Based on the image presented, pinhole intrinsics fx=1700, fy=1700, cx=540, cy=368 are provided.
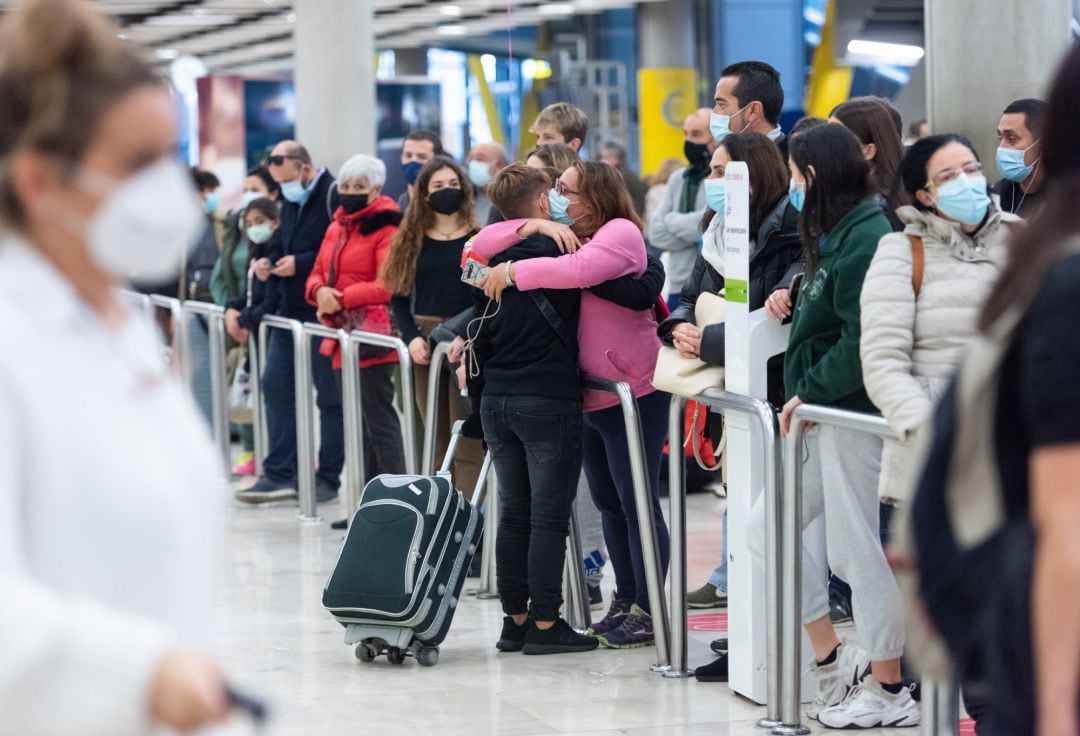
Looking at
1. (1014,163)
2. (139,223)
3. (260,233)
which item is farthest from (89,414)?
(260,233)

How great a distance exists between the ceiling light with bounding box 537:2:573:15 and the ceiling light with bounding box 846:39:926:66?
5.17 m

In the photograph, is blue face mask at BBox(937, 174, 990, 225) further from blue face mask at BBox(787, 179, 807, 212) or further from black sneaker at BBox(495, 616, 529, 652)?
black sneaker at BBox(495, 616, 529, 652)

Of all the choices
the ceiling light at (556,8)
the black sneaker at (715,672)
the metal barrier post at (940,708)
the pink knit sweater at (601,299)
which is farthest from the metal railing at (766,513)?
the ceiling light at (556,8)

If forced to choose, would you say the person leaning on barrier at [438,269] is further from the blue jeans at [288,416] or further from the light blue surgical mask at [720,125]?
the blue jeans at [288,416]

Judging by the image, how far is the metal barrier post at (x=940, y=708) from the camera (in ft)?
11.6

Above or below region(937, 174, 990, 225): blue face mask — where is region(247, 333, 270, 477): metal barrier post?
below

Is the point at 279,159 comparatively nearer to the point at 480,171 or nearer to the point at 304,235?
the point at 304,235

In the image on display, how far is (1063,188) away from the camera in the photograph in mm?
1775

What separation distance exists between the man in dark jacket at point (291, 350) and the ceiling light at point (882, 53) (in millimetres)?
14514

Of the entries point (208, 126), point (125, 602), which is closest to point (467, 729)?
point (125, 602)

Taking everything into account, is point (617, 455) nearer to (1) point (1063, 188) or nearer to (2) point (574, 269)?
(2) point (574, 269)

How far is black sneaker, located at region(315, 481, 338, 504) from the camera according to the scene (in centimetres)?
854

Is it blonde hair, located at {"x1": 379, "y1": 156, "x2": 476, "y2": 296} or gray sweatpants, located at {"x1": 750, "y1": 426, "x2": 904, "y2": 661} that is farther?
blonde hair, located at {"x1": 379, "y1": 156, "x2": 476, "y2": 296}

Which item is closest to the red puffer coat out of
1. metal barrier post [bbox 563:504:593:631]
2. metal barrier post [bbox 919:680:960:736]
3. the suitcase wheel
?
metal barrier post [bbox 563:504:593:631]
